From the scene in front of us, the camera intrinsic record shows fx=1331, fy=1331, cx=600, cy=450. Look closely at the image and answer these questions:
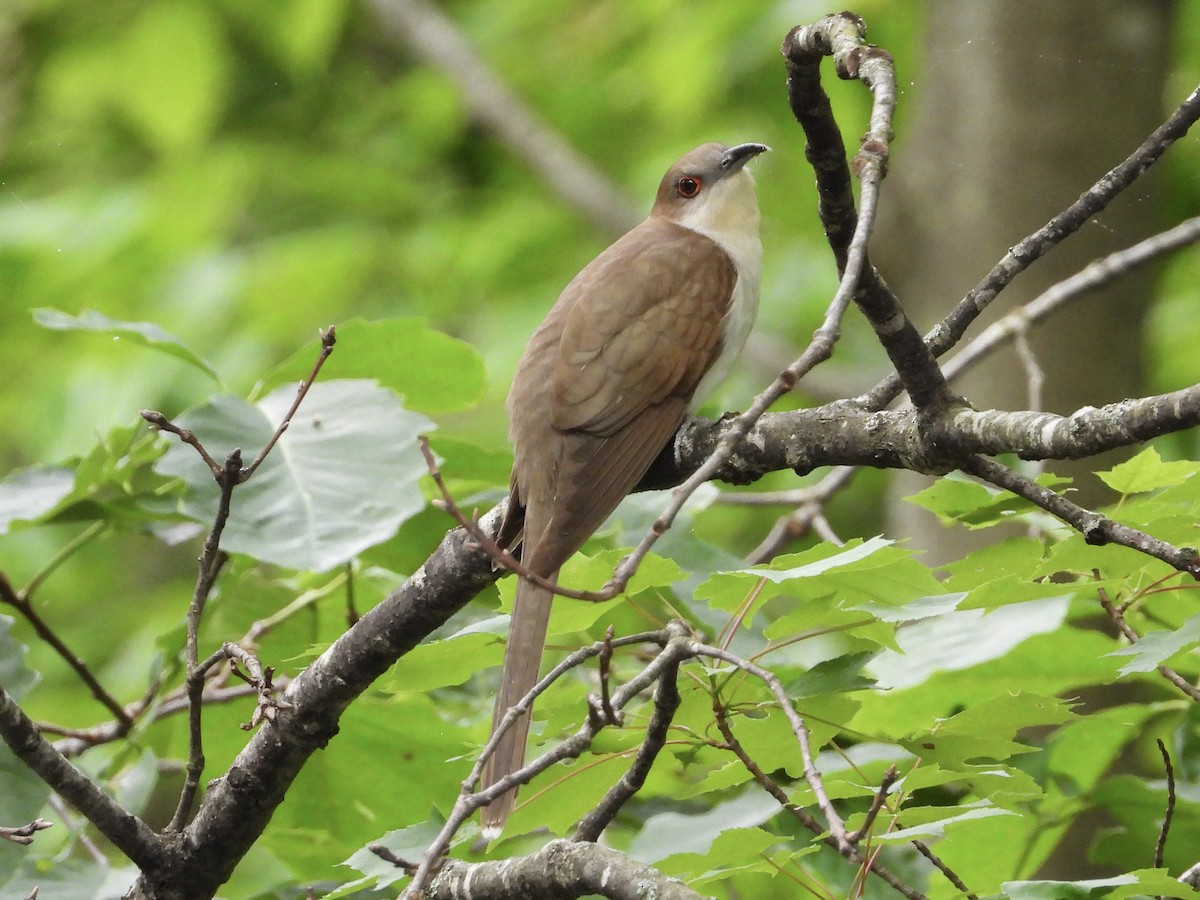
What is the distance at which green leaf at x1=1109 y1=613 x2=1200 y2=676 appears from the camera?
1.86 m

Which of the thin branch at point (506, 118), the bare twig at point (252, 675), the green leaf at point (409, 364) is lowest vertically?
the bare twig at point (252, 675)

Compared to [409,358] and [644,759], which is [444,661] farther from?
[409,358]

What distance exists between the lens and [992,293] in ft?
6.83

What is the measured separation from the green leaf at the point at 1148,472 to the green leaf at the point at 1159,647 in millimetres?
252

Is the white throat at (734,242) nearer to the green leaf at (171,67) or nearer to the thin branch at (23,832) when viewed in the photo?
the thin branch at (23,832)

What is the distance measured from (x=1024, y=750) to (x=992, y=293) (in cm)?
71

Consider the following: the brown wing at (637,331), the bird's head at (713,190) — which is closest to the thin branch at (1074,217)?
the brown wing at (637,331)

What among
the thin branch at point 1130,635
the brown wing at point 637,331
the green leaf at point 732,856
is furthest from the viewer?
the brown wing at point 637,331

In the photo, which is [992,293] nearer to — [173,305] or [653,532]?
[653,532]

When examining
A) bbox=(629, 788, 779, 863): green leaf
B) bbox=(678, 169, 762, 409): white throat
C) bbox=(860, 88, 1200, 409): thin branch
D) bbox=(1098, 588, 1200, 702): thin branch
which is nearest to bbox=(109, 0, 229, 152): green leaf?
bbox=(678, 169, 762, 409): white throat

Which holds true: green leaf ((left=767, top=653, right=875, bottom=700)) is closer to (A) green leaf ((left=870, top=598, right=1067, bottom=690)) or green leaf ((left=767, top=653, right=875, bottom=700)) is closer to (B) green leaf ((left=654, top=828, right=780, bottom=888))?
(B) green leaf ((left=654, top=828, right=780, bottom=888))

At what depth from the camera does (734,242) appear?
14.4 ft

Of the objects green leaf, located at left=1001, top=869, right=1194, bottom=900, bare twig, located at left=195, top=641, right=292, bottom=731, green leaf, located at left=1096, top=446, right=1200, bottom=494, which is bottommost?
green leaf, located at left=1001, top=869, right=1194, bottom=900

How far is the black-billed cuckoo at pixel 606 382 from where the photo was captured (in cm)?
274
